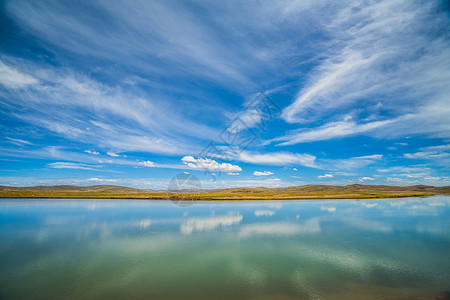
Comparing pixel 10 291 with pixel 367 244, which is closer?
pixel 10 291

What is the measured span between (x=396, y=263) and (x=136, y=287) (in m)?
12.1

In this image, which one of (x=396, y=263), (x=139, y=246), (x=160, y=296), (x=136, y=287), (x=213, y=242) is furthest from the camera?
(x=213, y=242)

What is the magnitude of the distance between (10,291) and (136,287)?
14.2ft

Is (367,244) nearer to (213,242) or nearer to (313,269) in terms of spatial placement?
(313,269)

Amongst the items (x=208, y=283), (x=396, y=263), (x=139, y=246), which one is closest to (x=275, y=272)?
(x=208, y=283)

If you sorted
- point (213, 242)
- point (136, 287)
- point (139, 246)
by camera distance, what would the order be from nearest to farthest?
point (136, 287) → point (139, 246) → point (213, 242)

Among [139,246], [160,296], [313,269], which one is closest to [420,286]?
[313,269]

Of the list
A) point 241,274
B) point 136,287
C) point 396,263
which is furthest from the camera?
point 396,263

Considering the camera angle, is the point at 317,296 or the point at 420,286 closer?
the point at 317,296

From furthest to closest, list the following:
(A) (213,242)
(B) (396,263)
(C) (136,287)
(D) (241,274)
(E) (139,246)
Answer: (A) (213,242)
(E) (139,246)
(B) (396,263)
(D) (241,274)
(C) (136,287)

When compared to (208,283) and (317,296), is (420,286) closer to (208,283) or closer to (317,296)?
(317,296)

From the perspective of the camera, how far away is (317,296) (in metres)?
7.23

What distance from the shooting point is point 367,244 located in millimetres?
13758

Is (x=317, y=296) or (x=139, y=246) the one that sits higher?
(x=139, y=246)
